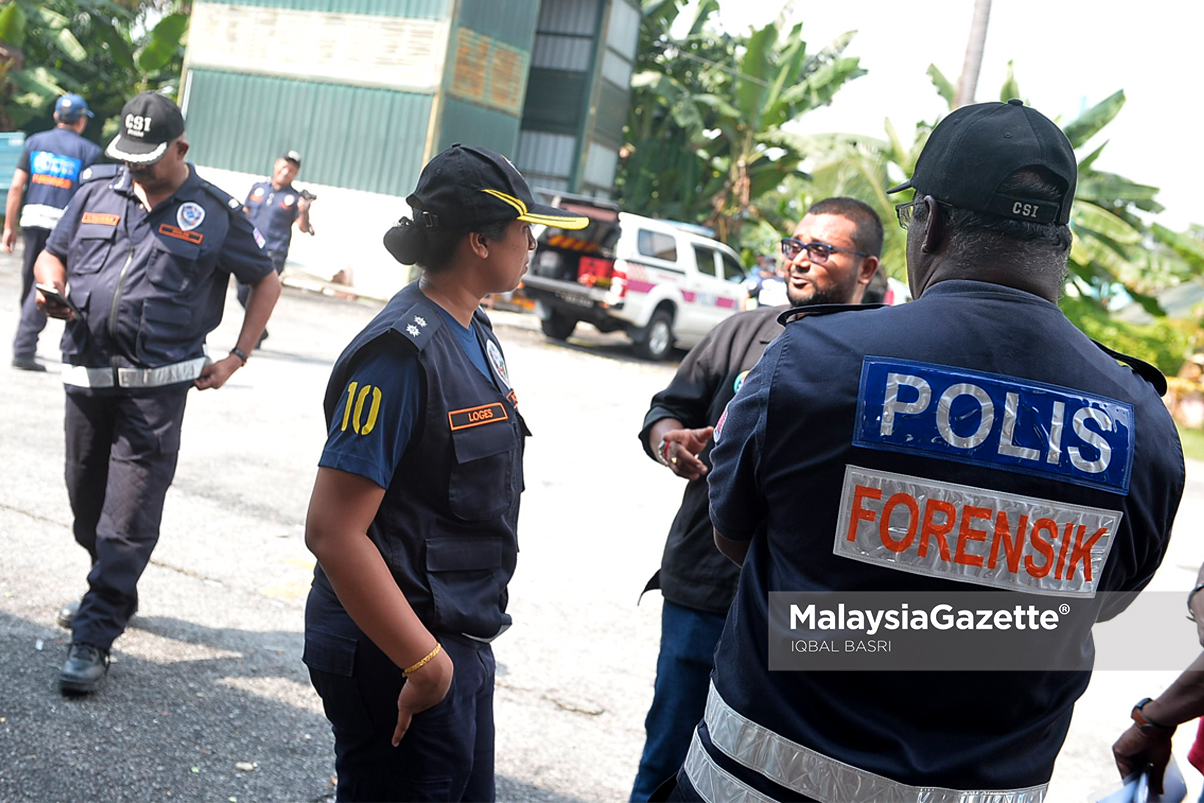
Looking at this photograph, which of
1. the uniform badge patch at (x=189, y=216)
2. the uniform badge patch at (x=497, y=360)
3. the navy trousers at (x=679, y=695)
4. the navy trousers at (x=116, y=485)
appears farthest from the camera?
the uniform badge patch at (x=189, y=216)

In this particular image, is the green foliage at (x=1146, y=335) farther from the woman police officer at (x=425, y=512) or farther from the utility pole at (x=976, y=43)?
the woman police officer at (x=425, y=512)

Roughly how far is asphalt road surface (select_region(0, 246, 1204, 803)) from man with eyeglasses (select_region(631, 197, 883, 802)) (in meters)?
0.75

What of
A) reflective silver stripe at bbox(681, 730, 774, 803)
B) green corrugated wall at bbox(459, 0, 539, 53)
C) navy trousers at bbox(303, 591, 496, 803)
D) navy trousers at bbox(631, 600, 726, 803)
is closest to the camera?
reflective silver stripe at bbox(681, 730, 774, 803)

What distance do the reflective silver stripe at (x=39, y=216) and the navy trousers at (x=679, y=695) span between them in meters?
7.51

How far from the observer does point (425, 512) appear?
2.37 m

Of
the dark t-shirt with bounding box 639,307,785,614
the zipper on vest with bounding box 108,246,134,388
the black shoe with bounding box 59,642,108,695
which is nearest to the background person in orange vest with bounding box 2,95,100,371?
the zipper on vest with bounding box 108,246,134,388

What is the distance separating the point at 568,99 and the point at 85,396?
2134 cm

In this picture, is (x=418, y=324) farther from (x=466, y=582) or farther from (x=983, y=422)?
(x=983, y=422)

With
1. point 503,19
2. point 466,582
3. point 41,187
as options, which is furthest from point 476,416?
point 503,19

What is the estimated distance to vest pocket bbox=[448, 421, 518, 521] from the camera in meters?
2.38

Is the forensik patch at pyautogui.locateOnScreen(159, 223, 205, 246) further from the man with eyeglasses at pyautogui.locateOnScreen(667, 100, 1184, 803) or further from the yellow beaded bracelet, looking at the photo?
the man with eyeglasses at pyautogui.locateOnScreen(667, 100, 1184, 803)

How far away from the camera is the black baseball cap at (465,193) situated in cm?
246

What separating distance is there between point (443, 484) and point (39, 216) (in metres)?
7.95

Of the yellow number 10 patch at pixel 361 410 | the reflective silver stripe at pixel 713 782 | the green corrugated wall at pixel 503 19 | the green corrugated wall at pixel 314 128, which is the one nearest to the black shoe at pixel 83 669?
the yellow number 10 patch at pixel 361 410
